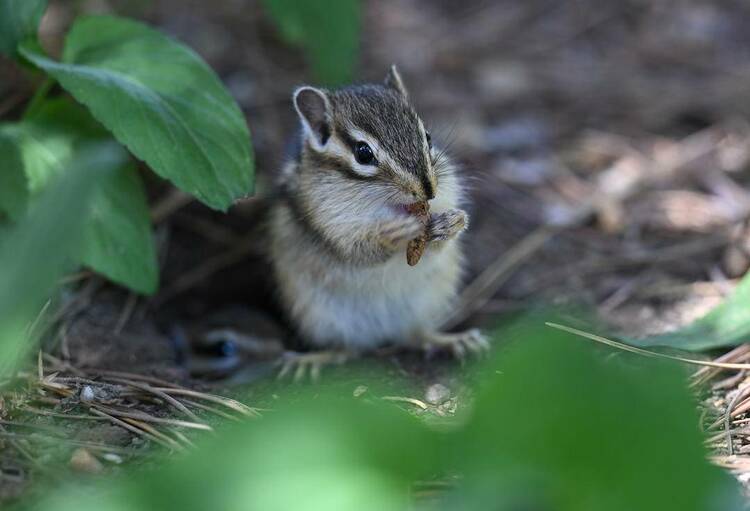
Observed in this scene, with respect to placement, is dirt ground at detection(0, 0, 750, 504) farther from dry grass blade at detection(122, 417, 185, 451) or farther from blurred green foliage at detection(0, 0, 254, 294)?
blurred green foliage at detection(0, 0, 254, 294)

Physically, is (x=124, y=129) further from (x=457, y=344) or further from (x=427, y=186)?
A: (x=457, y=344)

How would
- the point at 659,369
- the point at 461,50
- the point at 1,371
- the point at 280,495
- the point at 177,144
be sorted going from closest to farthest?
the point at 280,495
the point at 659,369
the point at 1,371
the point at 177,144
the point at 461,50

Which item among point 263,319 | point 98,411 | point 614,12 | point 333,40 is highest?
point 614,12

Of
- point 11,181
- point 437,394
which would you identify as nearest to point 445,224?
point 437,394

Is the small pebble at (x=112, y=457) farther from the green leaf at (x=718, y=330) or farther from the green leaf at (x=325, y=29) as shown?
the green leaf at (x=325, y=29)

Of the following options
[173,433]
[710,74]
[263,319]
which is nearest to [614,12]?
[710,74]

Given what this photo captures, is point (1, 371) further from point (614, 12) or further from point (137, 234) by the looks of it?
point (614, 12)
